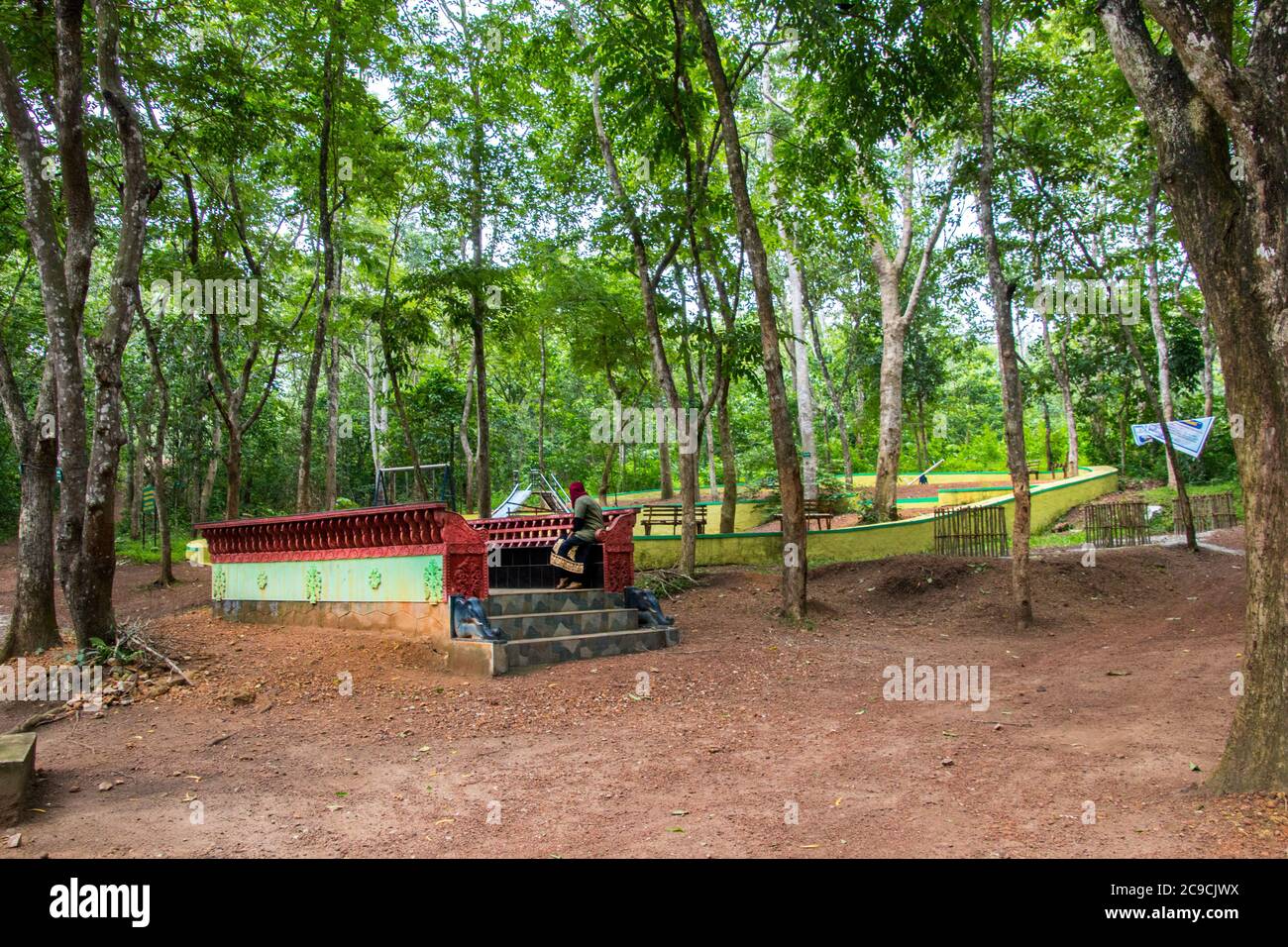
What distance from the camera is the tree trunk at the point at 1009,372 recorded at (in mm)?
10938

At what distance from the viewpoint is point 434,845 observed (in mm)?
4176

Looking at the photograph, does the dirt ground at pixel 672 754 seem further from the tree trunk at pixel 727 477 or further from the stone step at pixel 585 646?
the tree trunk at pixel 727 477

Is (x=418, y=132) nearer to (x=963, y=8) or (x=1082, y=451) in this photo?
(x=963, y=8)

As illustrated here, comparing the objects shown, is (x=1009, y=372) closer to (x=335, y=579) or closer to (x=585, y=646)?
(x=585, y=646)

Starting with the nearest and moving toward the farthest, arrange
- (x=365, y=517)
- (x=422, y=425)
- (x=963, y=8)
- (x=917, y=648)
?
1. (x=365, y=517)
2. (x=917, y=648)
3. (x=963, y=8)
4. (x=422, y=425)

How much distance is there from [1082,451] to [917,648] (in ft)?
84.7

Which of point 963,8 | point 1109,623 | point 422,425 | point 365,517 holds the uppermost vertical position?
point 963,8

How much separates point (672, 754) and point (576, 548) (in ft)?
14.3

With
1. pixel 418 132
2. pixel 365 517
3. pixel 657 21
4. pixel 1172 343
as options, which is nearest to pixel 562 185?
pixel 418 132

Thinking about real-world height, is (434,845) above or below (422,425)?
below

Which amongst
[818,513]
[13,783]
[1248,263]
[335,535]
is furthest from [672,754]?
[818,513]

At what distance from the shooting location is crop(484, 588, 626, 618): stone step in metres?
9.02

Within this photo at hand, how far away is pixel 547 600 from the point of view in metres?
9.52

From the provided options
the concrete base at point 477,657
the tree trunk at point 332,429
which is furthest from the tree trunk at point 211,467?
the concrete base at point 477,657
